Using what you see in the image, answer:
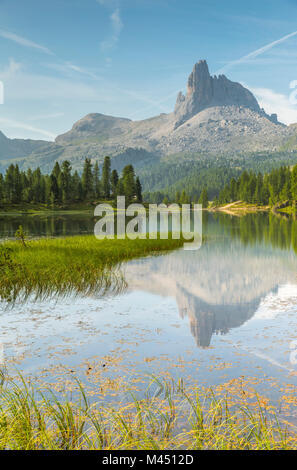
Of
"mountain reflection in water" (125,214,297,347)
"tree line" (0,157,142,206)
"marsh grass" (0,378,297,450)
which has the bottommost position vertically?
"mountain reflection in water" (125,214,297,347)

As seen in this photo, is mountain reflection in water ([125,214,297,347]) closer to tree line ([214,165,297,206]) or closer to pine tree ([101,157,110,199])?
tree line ([214,165,297,206])

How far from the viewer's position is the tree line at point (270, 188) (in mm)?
128875

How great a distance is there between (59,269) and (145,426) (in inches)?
614

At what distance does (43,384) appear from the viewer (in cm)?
862

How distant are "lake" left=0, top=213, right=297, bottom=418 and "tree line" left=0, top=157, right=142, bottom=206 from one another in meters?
112

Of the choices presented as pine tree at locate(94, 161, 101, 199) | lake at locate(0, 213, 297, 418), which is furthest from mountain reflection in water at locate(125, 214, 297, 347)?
pine tree at locate(94, 161, 101, 199)

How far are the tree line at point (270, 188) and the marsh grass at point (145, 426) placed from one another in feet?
383

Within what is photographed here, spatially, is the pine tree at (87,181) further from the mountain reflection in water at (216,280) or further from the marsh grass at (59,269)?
the marsh grass at (59,269)

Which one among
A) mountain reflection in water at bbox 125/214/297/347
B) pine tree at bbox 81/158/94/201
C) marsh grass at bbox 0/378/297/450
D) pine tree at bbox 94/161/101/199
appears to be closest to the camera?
marsh grass at bbox 0/378/297/450

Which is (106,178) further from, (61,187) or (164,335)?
(164,335)

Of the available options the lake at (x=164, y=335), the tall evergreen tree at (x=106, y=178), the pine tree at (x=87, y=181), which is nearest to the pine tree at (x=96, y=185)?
the tall evergreen tree at (x=106, y=178)

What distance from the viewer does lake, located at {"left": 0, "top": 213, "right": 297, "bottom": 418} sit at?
29.9ft

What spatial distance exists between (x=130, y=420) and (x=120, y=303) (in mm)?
10035

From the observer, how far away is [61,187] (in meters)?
131
